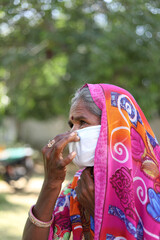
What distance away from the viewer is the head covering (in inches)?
57.8

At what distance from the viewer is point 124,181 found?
148 centimetres

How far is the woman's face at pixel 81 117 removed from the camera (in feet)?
5.49

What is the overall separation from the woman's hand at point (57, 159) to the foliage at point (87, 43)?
540 centimetres

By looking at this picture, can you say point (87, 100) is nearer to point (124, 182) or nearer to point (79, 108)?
point (79, 108)

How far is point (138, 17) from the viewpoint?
6.61 metres

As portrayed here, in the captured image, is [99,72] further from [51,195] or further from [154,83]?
[51,195]

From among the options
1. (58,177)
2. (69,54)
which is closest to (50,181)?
(58,177)

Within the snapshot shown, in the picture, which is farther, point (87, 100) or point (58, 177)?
point (87, 100)

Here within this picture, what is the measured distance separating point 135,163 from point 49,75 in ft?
46.4

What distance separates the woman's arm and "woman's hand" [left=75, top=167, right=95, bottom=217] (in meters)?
0.12

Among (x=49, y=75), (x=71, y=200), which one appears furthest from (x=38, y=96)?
(x=71, y=200)

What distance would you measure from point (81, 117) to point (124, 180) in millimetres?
402

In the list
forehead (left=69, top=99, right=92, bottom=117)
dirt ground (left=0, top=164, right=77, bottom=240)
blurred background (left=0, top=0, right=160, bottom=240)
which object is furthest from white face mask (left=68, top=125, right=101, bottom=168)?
blurred background (left=0, top=0, right=160, bottom=240)

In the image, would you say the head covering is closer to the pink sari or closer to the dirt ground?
the pink sari
